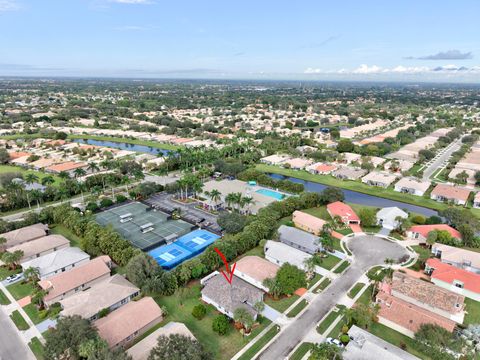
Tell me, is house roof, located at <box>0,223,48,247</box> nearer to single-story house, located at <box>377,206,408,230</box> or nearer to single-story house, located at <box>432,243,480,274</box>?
single-story house, located at <box>377,206,408,230</box>

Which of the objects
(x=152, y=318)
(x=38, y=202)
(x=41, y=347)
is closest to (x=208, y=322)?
(x=152, y=318)

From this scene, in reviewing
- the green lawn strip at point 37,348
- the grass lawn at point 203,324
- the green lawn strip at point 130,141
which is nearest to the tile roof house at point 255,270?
the grass lawn at point 203,324

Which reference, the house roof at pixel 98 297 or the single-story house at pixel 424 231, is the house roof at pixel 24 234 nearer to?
the house roof at pixel 98 297

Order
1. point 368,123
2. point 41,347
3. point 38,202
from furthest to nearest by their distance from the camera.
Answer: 1. point 368,123
2. point 38,202
3. point 41,347

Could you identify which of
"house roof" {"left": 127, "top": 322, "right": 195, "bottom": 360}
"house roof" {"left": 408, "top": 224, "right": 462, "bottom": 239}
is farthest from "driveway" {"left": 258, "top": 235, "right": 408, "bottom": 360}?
"house roof" {"left": 127, "top": 322, "right": 195, "bottom": 360}

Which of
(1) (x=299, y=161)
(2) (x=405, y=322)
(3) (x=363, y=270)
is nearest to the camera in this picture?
(2) (x=405, y=322)

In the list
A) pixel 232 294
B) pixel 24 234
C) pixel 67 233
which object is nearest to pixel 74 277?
pixel 67 233

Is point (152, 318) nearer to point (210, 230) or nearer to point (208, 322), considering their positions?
point (208, 322)
